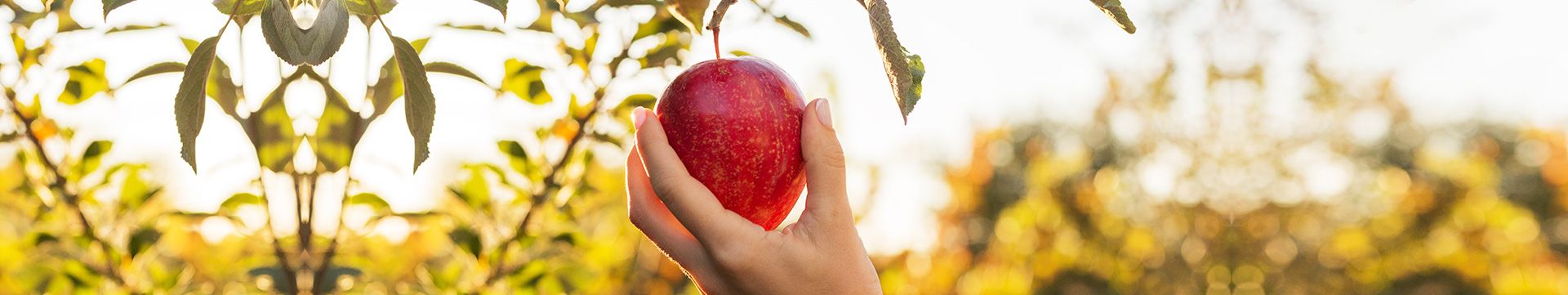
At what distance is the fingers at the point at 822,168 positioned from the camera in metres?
0.90

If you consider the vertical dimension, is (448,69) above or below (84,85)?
above

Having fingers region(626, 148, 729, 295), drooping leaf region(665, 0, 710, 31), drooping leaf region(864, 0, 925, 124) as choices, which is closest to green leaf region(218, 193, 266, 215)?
fingers region(626, 148, 729, 295)

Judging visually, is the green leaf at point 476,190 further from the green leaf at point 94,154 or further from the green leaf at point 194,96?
the green leaf at point 194,96

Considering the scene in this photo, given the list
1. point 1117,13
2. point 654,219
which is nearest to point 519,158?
point 654,219

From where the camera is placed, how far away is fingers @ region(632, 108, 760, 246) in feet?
2.87

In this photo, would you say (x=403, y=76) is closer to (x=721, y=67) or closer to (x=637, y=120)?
(x=637, y=120)

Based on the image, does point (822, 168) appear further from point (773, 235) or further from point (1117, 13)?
point (1117, 13)

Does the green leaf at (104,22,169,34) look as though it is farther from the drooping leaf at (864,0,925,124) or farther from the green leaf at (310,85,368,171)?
the drooping leaf at (864,0,925,124)

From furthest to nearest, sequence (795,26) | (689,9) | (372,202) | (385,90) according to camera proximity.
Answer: (372,202), (385,90), (795,26), (689,9)

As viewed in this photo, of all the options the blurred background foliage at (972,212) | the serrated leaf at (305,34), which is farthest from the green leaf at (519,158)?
the serrated leaf at (305,34)

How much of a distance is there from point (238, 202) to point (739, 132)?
1106 mm

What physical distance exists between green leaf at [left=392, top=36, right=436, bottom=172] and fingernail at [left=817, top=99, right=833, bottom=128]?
341 millimetres

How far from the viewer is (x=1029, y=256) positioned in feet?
21.9

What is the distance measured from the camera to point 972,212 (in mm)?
8680
